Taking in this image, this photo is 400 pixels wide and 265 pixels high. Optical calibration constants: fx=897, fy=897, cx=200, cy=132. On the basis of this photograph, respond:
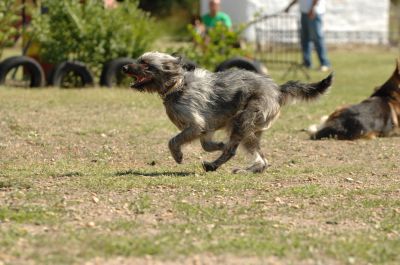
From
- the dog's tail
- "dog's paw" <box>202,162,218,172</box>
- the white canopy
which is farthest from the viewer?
the white canopy

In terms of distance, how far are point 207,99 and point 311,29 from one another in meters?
15.5

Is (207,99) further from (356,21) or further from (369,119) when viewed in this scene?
(356,21)

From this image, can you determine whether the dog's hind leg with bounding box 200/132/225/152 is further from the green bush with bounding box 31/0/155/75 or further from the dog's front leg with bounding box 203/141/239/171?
the green bush with bounding box 31/0/155/75

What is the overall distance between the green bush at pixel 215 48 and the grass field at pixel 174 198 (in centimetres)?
504

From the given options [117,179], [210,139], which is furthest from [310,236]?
[210,139]

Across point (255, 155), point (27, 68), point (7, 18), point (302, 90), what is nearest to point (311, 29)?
point (27, 68)

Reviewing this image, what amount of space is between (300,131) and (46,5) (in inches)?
293

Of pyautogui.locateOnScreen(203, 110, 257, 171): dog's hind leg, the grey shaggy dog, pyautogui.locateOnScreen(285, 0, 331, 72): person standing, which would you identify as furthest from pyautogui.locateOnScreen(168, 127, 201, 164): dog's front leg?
pyautogui.locateOnScreen(285, 0, 331, 72): person standing

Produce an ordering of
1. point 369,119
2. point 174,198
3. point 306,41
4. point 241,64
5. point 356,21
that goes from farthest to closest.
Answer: point 356,21 → point 306,41 → point 241,64 → point 369,119 → point 174,198

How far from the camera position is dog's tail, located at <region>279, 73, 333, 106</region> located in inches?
423

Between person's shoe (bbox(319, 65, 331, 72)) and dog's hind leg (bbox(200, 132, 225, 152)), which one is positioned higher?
dog's hind leg (bbox(200, 132, 225, 152))

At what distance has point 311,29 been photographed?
2519 centimetres

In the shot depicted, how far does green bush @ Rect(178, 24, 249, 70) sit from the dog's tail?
30.4 feet

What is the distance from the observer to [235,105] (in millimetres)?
10359
